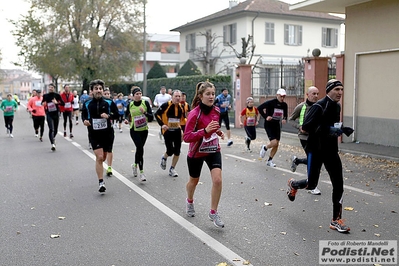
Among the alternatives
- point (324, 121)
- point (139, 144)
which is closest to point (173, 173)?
point (139, 144)

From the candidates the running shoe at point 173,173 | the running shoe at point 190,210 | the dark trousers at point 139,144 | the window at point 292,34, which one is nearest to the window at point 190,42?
the window at point 292,34

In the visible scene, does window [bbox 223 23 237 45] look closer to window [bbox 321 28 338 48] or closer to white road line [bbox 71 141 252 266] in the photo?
window [bbox 321 28 338 48]

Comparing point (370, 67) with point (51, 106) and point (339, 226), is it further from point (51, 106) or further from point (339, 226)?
point (339, 226)

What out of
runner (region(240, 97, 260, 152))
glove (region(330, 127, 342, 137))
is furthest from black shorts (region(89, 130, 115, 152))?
runner (region(240, 97, 260, 152))

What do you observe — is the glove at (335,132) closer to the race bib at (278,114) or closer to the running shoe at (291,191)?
the running shoe at (291,191)

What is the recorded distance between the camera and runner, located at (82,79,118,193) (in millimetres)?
8587

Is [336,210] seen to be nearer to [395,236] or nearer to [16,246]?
[395,236]

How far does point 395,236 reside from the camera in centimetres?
579

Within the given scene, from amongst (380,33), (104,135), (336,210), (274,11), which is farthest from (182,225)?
(274,11)

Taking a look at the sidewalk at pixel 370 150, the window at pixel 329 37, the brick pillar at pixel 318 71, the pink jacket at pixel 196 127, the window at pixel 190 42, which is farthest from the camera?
the window at pixel 190 42

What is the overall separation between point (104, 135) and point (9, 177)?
2.78m

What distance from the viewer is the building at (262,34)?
3891 cm

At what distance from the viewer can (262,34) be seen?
129ft

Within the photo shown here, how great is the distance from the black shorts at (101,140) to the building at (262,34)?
2881 cm
